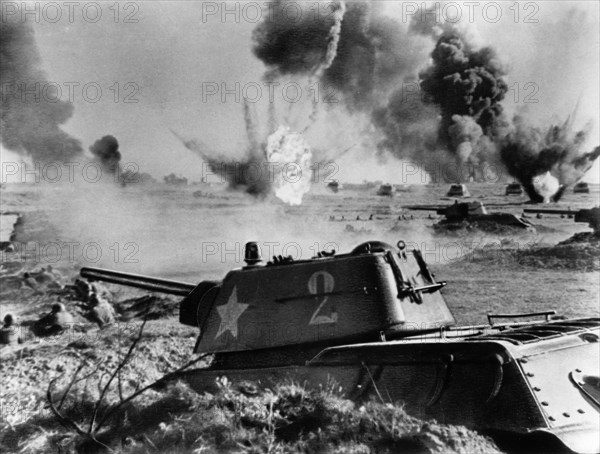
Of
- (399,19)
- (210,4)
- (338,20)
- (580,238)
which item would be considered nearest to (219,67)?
(210,4)

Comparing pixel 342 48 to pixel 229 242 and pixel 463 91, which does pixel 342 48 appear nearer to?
pixel 463 91

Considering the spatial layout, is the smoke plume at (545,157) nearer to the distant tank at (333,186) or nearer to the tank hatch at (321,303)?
the distant tank at (333,186)

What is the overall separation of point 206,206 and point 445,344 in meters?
9.60

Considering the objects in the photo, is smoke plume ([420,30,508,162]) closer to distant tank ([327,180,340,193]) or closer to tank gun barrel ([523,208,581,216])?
tank gun barrel ([523,208,581,216])

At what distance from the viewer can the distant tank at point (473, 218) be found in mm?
14734

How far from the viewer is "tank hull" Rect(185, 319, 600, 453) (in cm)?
532

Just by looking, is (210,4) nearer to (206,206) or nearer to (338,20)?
(338,20)

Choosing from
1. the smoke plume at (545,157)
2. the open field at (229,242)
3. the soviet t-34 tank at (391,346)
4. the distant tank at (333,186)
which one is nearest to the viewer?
the soviet t-34 tank at (391,346)

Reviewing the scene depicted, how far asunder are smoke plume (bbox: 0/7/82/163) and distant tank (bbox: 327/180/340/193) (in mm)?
5570

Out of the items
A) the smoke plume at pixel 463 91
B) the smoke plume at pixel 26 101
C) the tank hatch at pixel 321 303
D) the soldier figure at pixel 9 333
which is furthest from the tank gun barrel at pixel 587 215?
the soldier figure at pixel 9 333

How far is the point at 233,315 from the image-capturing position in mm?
7539

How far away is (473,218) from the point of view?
15.0 meters

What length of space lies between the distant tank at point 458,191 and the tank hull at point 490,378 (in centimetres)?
819

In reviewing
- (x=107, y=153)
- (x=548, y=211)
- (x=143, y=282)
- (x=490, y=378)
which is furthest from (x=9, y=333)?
(x=548, y=211)
